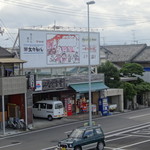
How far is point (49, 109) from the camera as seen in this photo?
121 ft

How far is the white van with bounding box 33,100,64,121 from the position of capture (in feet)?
121

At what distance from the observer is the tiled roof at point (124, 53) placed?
6806 cm

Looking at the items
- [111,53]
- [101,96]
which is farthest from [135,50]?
[101,96]

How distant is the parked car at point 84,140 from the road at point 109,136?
1399mm

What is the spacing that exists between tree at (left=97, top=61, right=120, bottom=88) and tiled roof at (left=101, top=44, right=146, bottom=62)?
1855cm

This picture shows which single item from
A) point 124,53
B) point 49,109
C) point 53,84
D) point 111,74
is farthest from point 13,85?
point 124,53

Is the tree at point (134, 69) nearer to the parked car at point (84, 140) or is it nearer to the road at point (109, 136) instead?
the road at point (109, 136)

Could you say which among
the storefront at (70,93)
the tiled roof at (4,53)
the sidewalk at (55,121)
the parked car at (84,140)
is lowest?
the sidewalk at (55,121)

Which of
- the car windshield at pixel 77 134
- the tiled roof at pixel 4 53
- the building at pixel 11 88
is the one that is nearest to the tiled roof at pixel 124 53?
the tiled roof at pixel 4 53

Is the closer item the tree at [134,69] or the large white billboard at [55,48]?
the large white billboard at [55,48]

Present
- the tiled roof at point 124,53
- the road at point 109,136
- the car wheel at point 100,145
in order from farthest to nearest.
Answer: the tiled roof at point 124,53, the road at point 109,136, the car wheel at point 100,145

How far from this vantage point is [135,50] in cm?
6931

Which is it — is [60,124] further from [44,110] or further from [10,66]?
[10,66]

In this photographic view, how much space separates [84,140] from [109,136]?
715 centimetres
